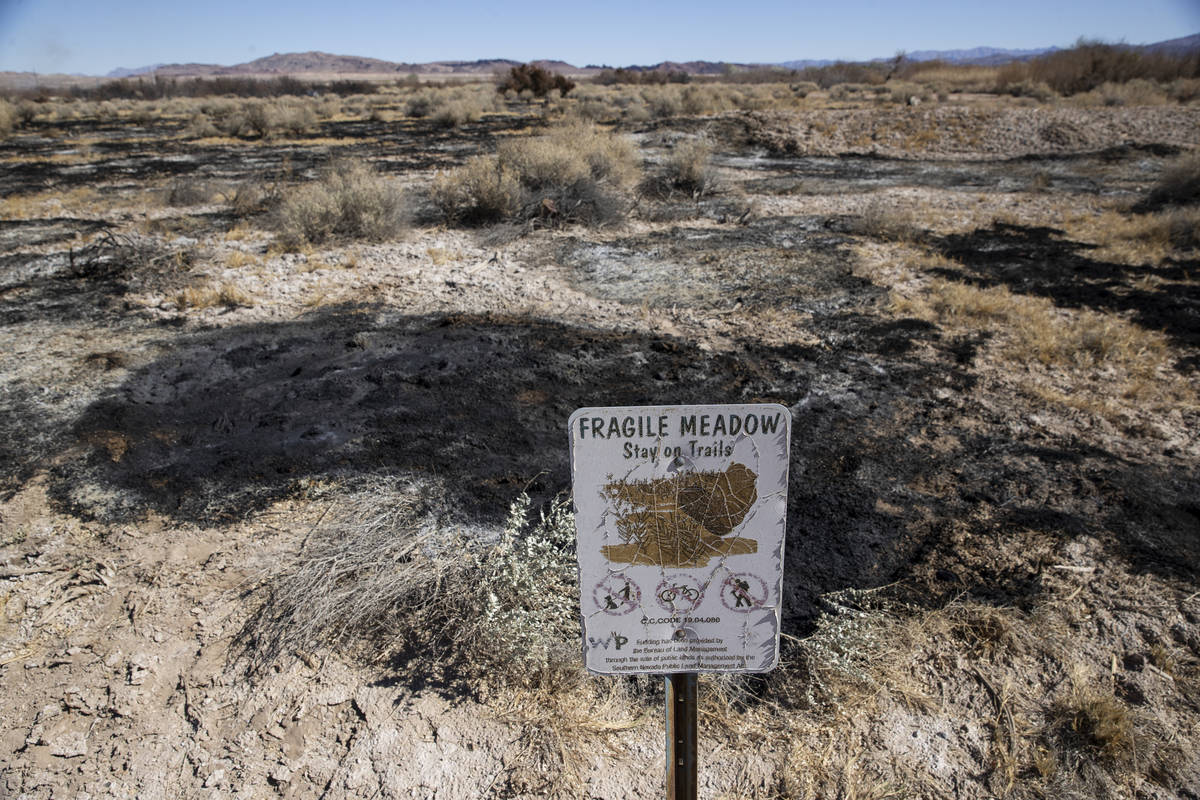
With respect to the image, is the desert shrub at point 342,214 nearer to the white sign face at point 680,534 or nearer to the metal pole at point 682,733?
the white sign face at point 680,534

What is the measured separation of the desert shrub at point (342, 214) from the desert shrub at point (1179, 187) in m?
11.4

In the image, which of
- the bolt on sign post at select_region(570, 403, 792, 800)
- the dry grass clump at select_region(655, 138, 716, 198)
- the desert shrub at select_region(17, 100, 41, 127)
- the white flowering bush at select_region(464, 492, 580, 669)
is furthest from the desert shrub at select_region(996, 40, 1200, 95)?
the desert shrub at select_region(17, 100, 41, 127)

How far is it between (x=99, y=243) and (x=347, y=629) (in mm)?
7967

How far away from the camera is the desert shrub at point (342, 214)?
8.31 meters

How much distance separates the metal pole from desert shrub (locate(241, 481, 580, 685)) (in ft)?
3.61

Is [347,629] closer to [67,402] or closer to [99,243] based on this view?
[67,402]

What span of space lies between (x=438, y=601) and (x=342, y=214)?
7032 millimetres

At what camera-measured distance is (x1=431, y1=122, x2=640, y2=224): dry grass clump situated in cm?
930

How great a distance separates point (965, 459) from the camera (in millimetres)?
4035

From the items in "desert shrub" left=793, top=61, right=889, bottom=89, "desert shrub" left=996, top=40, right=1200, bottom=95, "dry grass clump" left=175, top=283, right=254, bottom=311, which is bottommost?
"dry grass clump" left=175, top=283, right=254, bottom=311

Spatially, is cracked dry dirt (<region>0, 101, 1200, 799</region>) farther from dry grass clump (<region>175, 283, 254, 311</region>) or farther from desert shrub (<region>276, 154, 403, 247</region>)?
desert shrub (<region>276, 154, 403, 247</region>)

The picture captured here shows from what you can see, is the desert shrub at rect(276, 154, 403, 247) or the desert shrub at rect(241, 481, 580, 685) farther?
the desert shrub at rect(276, 154, 403, 247)

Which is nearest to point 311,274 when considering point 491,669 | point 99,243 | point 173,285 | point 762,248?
point 173,285

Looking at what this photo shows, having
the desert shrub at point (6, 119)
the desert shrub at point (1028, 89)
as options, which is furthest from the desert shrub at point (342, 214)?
the desert shrub at point (1028, 89)
